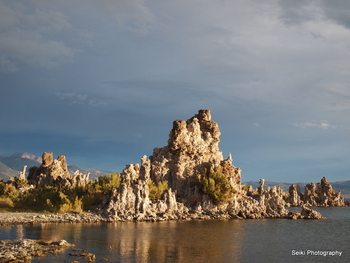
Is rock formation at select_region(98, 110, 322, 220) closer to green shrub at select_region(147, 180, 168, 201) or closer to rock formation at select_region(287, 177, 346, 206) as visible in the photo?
green shrub at select_region(147, 180, 168, 201)

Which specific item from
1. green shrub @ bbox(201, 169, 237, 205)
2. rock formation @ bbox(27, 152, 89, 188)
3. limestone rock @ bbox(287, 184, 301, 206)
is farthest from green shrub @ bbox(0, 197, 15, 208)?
limestone rock @ bbox(287, 184, 301, 206)

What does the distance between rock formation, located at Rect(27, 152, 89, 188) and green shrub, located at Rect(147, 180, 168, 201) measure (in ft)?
31.7

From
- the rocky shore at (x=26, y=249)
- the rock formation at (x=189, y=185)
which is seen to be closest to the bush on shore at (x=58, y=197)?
the rock formation at (x=189, y=185)

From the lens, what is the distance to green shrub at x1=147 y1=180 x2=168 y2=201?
56859 mm

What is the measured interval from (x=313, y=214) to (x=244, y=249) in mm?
32439

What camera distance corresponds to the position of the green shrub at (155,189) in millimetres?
56859

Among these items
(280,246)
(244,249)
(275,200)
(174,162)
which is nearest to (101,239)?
(244,249)

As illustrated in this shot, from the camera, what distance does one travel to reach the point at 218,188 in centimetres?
5900

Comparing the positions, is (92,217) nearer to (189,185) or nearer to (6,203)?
(6,203)

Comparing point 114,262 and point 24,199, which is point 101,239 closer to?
point 114,262

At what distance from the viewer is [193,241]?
3347 centimetres

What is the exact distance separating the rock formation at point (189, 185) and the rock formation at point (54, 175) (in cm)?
754

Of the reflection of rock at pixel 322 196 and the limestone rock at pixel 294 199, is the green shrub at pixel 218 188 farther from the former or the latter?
the reflection of rock at pixel 322 196

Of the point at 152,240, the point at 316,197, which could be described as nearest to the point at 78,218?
the point at 152,240
